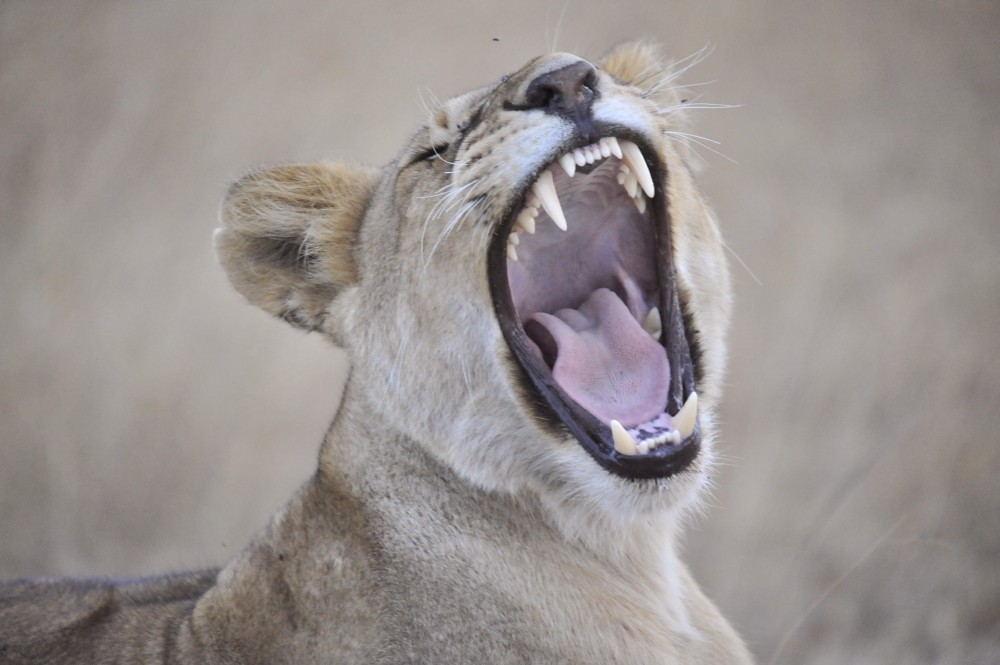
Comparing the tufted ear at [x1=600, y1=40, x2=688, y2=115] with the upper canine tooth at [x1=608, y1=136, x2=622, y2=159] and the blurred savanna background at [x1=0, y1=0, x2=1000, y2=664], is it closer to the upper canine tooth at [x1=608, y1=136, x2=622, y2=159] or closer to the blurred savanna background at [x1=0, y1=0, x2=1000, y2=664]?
the upper canine tooth at [x1=608, y1=136, x2=622, y2=159]

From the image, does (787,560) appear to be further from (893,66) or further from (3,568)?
(3,568)

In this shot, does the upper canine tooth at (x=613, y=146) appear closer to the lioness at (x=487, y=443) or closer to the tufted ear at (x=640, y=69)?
the lioness at (x=487, y=443)

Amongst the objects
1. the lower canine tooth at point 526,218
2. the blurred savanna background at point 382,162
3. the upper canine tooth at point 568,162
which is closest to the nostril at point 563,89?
the upper canine tooth at point 568,162

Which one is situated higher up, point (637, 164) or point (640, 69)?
point (640, 69)

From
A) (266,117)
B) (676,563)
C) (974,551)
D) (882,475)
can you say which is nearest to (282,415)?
(266,117)

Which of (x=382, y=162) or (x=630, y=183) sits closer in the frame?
(x=630, y=183)

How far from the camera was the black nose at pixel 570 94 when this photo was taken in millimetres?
2490

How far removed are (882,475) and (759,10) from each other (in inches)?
131

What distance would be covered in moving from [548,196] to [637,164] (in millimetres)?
248

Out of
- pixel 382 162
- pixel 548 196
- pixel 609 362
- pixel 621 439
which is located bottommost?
pixel 621 439

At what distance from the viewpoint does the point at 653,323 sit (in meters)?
2.93

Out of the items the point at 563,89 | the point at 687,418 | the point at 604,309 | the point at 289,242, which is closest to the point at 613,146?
the point at 563,89

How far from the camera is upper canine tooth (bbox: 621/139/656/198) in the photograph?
8.57 ft

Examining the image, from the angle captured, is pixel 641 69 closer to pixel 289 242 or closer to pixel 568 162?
pixel 568 162
